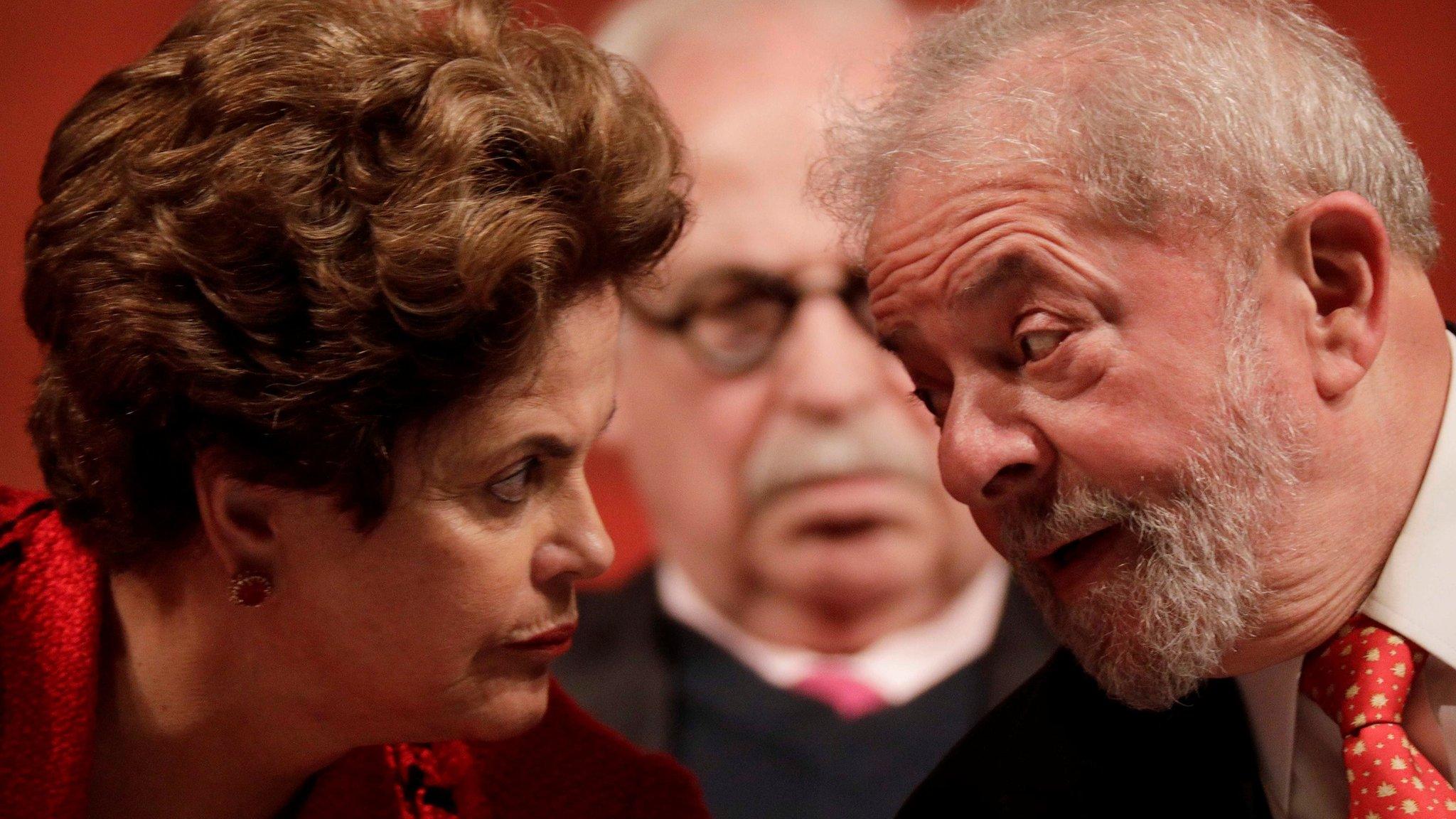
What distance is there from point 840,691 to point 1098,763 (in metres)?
0.79

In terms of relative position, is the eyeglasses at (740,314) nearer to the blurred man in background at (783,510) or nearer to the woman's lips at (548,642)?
the blurred man in background at (783,510)

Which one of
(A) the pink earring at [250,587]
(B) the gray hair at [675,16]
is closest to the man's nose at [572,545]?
(A) the pink earring at [250,587]

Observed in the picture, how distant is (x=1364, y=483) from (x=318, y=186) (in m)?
1.14

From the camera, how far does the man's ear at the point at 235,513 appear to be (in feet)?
4.84

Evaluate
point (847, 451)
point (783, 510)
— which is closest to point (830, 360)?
point (847, 451)

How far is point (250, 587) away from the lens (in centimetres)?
152

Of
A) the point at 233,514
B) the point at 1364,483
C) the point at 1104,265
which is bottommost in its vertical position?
the point at 1364,483

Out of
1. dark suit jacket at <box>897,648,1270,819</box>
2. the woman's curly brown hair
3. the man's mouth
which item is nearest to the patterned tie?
dark suit jacket at <box>897,648,1270,819</box>

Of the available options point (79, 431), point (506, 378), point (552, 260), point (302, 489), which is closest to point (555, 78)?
point (552, 260)

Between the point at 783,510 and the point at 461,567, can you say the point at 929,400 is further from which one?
the point at 783,510

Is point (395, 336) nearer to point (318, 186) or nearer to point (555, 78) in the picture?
point (318, 186)

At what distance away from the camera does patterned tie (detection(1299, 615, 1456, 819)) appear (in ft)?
4.62

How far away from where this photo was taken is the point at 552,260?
1.50 meters

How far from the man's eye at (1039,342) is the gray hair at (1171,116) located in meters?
0.13
